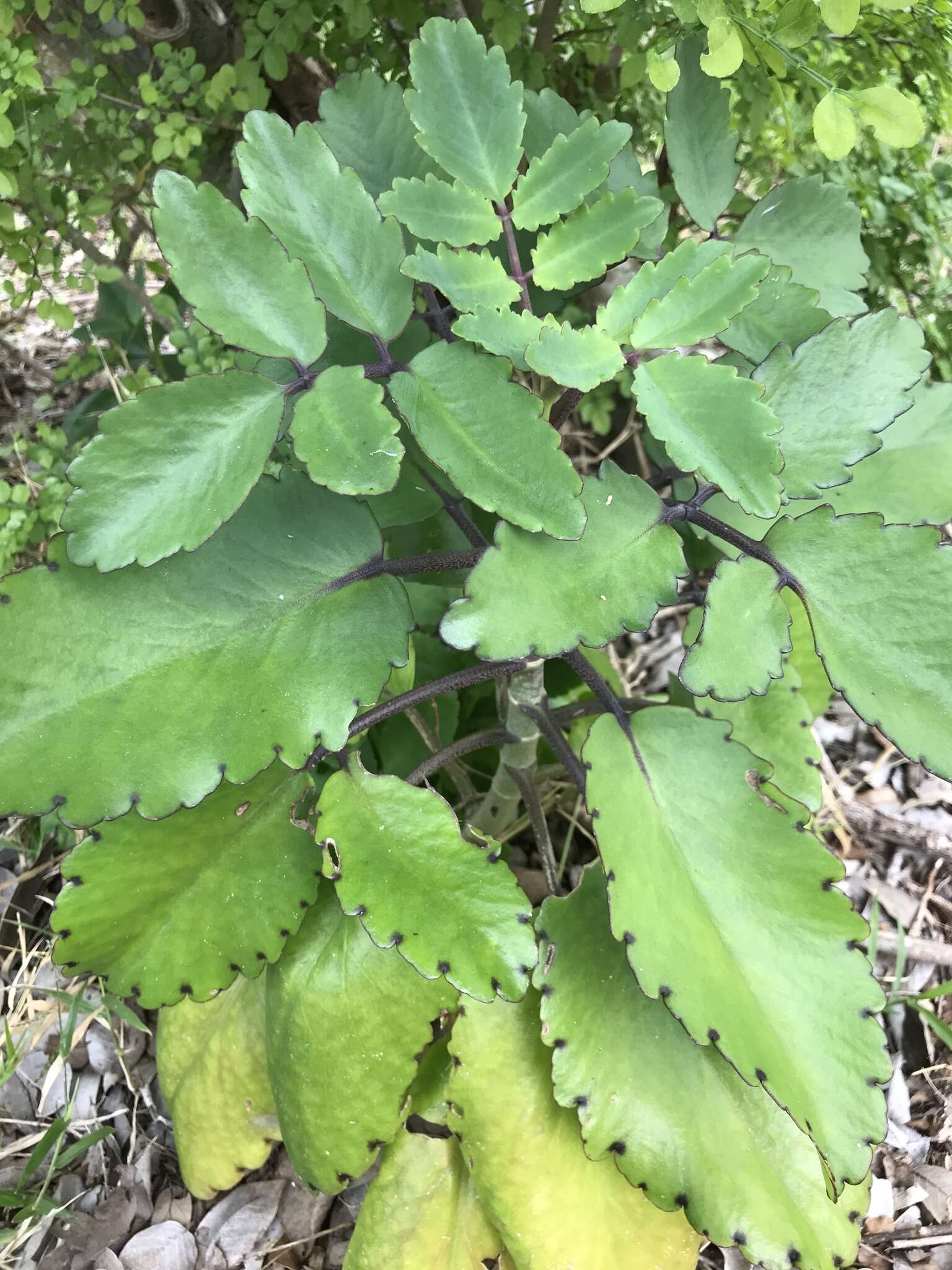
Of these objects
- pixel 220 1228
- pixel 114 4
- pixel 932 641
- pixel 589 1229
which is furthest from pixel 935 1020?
pixel 114 4

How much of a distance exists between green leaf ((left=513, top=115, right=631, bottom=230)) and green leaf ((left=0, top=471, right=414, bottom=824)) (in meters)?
0.23

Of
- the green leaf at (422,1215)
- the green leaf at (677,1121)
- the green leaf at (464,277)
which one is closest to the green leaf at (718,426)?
the green leaf at (464,277)

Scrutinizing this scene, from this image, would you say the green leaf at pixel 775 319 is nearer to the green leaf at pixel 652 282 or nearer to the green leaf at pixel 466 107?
the green leaf at pixel 652 282

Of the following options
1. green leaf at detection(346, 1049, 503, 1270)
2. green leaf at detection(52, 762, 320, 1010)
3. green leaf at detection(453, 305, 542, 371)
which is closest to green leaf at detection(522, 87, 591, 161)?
green leaf at detection(453, 305, 542, 371)

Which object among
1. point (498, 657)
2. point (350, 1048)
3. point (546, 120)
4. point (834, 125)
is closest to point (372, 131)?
point (546, 120)

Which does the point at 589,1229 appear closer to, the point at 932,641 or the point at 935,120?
the point at 932,641

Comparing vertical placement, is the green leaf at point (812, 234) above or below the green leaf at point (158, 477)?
below

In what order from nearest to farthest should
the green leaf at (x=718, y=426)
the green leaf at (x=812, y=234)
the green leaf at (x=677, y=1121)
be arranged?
the green leaf at (x=718, y=426)
the green leaf at (x=677, y=1121)
the green leaf at (x=812, y=234)

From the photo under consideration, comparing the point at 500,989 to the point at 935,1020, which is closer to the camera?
the point at 500,989

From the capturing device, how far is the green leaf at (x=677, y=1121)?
62 centimetres

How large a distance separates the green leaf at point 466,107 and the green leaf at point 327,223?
0.20 ft

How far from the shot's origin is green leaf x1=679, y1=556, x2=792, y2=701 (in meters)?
0.55

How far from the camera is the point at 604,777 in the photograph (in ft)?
1.99

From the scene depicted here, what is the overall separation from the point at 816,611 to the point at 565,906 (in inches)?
11.6
